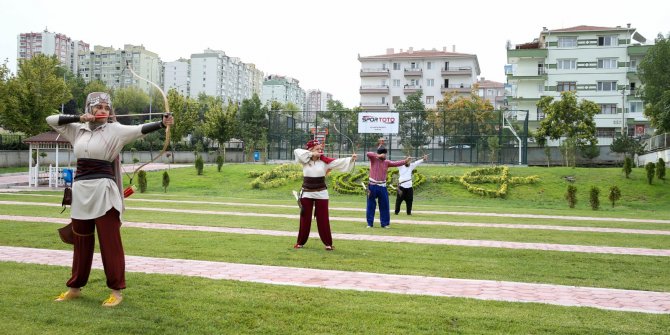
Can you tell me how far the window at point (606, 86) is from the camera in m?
65.8

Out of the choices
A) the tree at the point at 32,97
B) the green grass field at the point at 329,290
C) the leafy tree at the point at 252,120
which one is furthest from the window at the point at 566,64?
the green grass field at the point at 329,290

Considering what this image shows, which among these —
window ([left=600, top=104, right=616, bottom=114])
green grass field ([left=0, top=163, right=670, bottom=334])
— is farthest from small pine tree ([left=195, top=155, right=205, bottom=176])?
window ([left=600, top=104, right=616, bottom=114])

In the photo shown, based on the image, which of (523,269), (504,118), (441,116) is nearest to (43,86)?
(441,116)

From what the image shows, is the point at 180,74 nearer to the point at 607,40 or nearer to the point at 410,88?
the point at 410,88

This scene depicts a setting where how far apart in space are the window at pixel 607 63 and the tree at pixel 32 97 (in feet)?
185

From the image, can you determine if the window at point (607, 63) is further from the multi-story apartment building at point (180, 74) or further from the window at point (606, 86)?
the multi-story apartment building at point (180, 74)

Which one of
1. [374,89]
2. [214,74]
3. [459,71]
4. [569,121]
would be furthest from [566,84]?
[214,74]

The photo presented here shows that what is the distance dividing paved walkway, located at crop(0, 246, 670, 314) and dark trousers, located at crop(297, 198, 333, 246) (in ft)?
6.97

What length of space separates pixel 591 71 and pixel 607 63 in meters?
1.99

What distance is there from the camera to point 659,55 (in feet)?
132

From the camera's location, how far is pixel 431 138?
142 ft

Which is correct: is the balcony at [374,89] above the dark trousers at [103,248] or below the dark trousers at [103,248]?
above

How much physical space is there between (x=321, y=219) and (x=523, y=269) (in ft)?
11.9

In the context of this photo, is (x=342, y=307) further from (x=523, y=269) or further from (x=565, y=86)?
(x=565, y=86)
